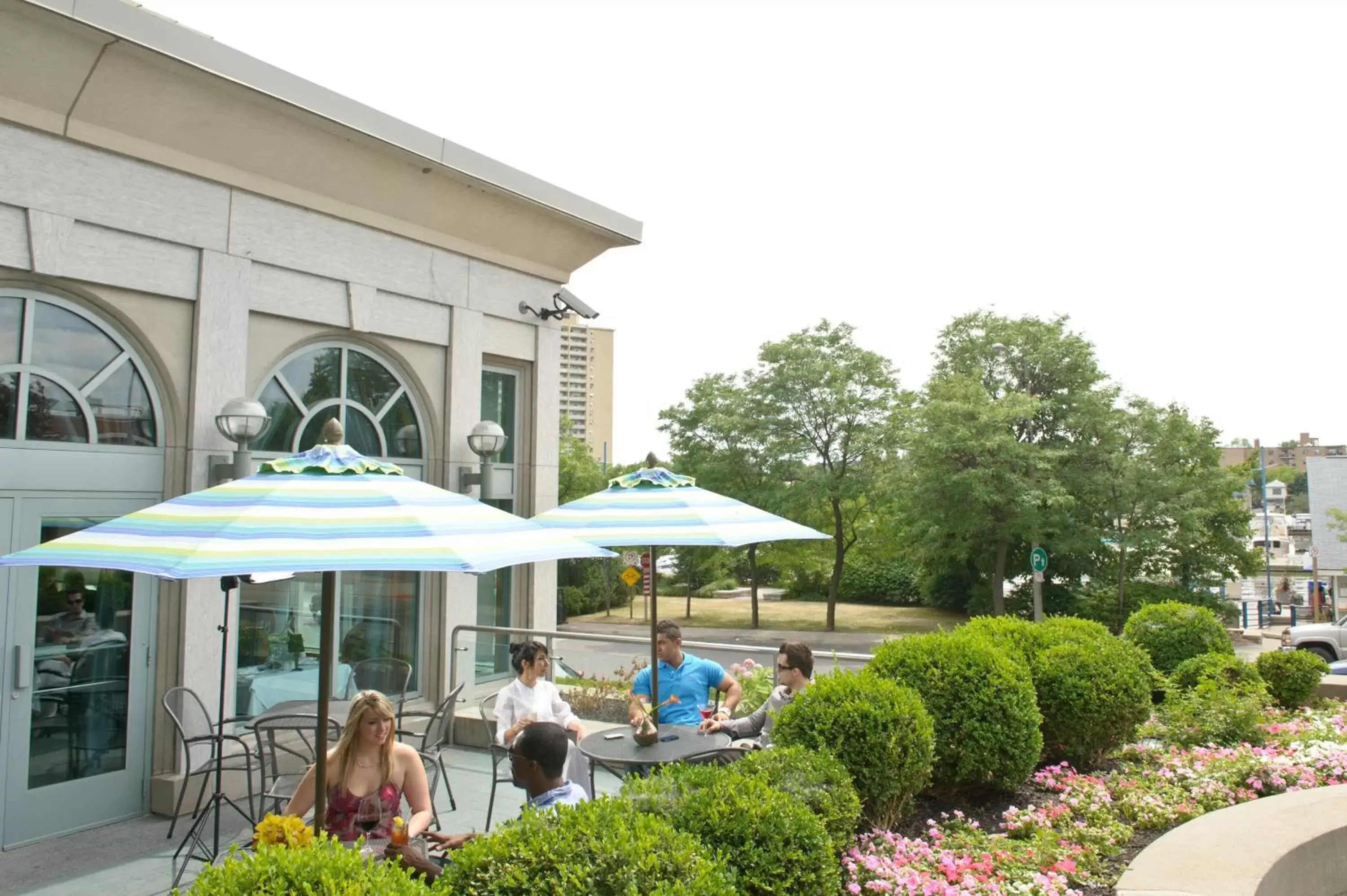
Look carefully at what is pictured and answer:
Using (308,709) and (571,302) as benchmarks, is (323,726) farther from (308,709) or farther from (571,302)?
(571,302)

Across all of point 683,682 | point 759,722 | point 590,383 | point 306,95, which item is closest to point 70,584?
point 306,95

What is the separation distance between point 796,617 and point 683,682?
31593mm

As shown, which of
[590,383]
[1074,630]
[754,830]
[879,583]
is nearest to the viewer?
[754,830]

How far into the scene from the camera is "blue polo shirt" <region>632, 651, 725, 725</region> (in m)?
7.42

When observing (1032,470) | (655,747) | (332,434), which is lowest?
(655,747)

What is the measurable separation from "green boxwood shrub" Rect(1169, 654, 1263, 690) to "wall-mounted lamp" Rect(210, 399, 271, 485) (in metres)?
8.56

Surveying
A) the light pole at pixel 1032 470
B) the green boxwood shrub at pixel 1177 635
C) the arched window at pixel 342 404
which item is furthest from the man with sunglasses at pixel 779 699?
the light pole at pixel 1032 470

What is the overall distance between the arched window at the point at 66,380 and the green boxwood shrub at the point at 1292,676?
1066 centimetres

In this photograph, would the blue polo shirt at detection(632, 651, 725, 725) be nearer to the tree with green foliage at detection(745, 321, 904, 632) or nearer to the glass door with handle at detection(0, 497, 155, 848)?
the glass door with handle at detection(0, 497, 155, 848)

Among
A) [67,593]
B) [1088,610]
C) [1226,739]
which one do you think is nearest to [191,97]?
[67,593]

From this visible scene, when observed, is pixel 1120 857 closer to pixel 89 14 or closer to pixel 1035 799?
pixel 1035 799

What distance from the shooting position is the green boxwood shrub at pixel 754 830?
3875mm

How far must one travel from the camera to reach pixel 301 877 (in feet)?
9.05

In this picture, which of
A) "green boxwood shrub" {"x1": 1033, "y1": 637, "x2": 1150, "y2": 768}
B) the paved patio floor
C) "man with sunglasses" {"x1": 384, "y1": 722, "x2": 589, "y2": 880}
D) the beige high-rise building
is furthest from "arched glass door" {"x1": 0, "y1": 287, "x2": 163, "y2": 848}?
the beige high-rise building
